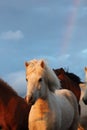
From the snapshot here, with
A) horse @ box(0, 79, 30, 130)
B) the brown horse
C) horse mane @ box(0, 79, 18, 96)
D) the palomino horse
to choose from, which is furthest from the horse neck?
the brown horse

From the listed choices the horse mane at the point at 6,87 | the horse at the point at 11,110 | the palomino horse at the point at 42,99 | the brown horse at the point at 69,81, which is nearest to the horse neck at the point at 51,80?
the palomino horse at the point at 42,99

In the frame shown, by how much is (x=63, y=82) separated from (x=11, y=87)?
2.64 meters

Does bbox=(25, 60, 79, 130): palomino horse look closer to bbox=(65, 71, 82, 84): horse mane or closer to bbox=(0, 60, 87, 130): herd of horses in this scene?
bbox=(0, 60, 87, 130): herd of horses

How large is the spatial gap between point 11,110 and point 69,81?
3.66 meters

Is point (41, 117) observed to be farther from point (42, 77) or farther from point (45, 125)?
point (42, 77)

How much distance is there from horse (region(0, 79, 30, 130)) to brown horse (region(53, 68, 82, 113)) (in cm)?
269

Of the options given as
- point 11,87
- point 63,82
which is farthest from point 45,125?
point 63,82

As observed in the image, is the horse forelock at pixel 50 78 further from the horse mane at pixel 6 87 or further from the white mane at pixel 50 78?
the horse mane at pixel 6 87

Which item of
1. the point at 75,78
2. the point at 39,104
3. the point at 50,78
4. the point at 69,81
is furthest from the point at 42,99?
the point at 75,78

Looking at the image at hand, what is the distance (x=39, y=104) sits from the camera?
7.84m

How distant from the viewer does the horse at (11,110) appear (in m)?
8.94

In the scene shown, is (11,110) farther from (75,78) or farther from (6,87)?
(75,78)

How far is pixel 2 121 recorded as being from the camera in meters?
8.95

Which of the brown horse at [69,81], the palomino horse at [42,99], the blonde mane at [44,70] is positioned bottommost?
the palomino horse at [42,99]
